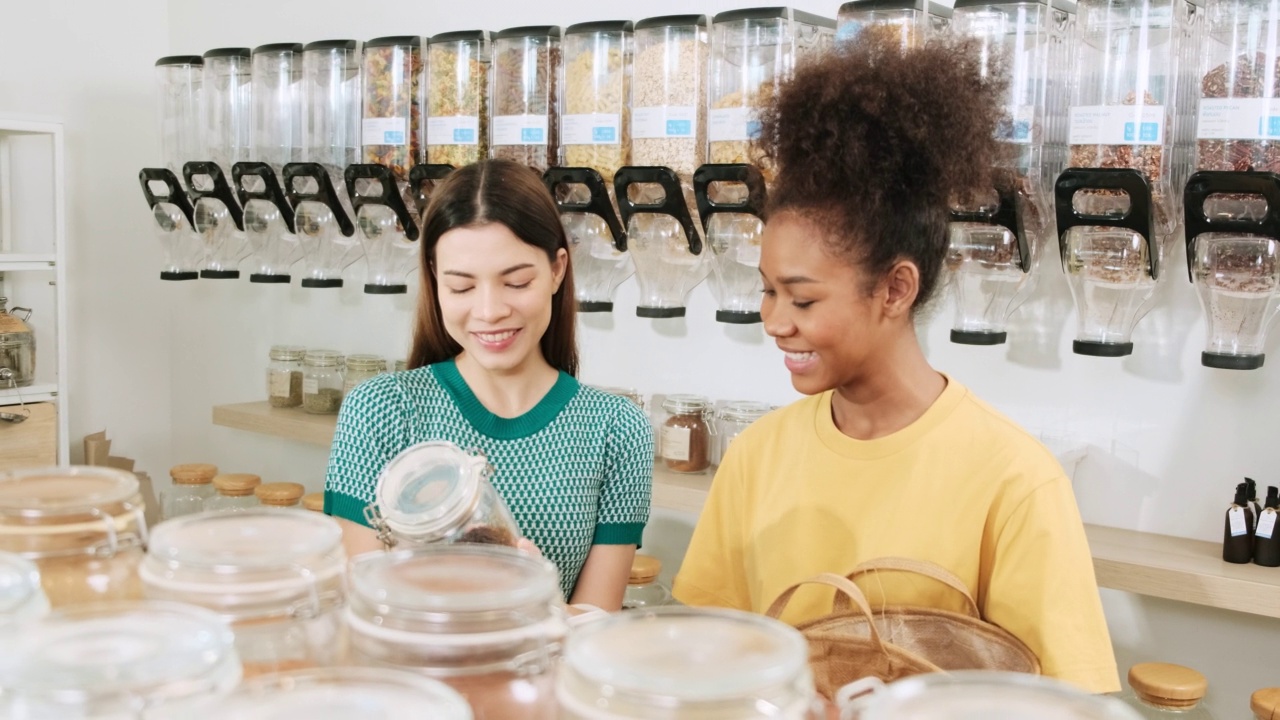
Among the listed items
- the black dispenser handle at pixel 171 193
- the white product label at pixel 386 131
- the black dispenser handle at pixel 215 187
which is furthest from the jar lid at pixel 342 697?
the black dispenser handle at pixel 171 193

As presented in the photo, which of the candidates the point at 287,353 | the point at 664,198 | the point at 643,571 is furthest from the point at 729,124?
the point at 287,353

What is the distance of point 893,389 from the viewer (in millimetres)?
1289

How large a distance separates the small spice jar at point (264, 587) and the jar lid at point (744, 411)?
1.51m

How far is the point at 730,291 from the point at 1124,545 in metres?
0.69

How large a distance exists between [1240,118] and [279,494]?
2.04m

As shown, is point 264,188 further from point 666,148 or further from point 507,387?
point 507,387

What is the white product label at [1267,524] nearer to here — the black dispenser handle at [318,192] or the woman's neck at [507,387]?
the woman's neck at [507,387]

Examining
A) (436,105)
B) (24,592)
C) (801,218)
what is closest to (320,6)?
(436,105)

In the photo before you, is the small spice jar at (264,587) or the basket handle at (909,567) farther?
the basket handle at (909,567)

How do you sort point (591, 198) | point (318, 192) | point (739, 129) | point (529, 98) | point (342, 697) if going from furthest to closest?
point (318, 192) < point (529, 98) < point (591, 198) < point (739, 129) < point (342, 697)

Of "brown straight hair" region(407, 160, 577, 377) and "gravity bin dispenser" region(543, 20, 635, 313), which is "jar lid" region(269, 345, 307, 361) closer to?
"gravity bin dispenser" region(543, 20, 635, 313)

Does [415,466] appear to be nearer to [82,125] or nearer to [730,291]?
[730,291]

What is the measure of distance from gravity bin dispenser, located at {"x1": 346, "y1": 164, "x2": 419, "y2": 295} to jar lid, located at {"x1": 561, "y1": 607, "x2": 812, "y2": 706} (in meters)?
1.69

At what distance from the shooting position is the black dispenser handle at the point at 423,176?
201cm
